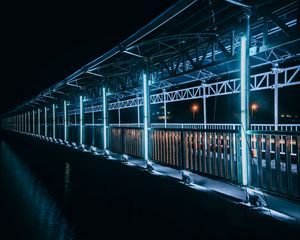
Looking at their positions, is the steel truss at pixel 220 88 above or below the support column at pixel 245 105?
above

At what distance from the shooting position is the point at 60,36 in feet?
25.6

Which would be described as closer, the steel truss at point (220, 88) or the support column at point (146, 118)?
the support column at point (146, 118)

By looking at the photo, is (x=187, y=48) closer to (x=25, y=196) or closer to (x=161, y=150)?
(x=161, y=150)

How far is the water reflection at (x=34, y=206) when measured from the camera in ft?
13.1

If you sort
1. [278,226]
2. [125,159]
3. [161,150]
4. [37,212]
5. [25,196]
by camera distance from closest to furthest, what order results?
1. [278,226]
2. [37,212]
3. [25,196]
4. [161,150]
5. [125,159]

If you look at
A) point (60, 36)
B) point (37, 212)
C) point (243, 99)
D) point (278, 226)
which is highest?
point (60, 36)

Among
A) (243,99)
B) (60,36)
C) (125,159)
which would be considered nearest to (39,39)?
(60,36)

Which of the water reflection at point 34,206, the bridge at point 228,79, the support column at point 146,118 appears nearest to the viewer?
the bridge at point 228,79

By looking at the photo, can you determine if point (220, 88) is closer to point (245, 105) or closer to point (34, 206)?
point (245, 105)

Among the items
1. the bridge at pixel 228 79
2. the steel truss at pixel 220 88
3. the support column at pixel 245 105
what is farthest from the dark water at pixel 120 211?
the steel truss at pixel 220 88

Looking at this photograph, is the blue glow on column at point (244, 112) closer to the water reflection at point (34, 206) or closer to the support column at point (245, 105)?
the support column at point (245, 105)

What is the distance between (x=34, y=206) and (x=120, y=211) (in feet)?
6.14

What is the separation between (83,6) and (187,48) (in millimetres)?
2914

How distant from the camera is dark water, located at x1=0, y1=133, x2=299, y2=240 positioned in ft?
12.7
